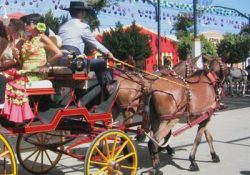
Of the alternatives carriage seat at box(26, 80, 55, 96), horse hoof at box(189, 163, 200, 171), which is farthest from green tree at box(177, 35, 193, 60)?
carriage seat at box(26, 80, 55, 96)

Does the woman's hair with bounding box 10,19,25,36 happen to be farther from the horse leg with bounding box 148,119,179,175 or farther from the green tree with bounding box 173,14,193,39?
the green tree with bounding box 173,14,193,39

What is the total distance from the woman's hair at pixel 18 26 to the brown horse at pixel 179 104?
2314mm

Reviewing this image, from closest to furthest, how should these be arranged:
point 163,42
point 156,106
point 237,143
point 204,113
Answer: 1. point 156,106
2. point 204,113
3. point 237,143
4. point 163,42

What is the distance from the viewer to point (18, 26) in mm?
6312

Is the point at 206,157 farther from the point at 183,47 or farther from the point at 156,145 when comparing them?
the point at 183,47

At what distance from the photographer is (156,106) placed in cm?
757

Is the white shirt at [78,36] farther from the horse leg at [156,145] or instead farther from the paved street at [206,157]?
the paved street at [206,157]

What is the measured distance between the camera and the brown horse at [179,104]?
750cm

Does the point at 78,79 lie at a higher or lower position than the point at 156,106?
higher

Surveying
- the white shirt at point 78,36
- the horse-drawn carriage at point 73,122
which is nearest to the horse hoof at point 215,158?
the horse-drawn carriage at point 73,122

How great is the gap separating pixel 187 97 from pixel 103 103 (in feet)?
5.31

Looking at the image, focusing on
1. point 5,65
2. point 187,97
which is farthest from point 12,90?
point 187,97

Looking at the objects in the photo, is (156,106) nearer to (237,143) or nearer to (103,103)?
(103,103)

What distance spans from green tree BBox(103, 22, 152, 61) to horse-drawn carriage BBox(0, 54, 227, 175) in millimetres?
30931
